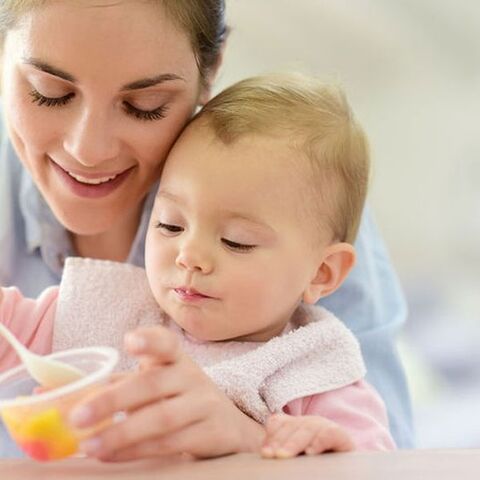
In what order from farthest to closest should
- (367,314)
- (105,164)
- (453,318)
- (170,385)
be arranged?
(453,318)
(367,314)
(105,164)
(170,385)

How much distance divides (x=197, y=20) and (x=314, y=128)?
0.22 metres

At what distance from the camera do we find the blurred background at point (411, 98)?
253 cm

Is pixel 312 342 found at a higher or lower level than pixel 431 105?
lower

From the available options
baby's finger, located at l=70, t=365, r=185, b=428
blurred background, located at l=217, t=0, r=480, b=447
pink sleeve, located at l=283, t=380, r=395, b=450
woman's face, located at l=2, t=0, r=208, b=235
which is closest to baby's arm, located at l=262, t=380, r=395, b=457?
pink sleeve, located at l=283, t=380, r=395, b=450

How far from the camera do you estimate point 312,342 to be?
136 centimetres

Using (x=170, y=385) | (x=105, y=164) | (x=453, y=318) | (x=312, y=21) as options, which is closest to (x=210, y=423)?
(x=170, y=385)

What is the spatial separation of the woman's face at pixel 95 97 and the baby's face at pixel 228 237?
0.09 meters

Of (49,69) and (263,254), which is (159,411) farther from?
(49,69)

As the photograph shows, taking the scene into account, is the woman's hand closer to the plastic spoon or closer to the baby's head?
the plastic spoon

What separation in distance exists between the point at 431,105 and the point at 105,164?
4.42 feet

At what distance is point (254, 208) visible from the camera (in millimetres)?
1302

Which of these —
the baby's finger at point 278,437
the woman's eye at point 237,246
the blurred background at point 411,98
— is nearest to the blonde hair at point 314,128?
the woman's eye at point 237,246

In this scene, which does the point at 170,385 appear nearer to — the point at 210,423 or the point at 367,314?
the point at 210,423

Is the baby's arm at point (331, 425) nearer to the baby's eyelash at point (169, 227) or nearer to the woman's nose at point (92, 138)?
the baby's eyelash at point (169, 227)
